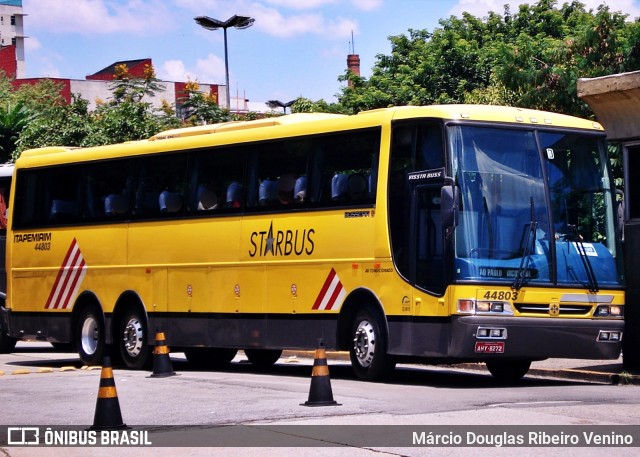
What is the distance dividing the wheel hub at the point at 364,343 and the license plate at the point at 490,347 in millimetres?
1723

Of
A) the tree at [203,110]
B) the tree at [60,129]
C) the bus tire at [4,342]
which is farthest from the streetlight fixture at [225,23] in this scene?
the bus tire at [4,342]

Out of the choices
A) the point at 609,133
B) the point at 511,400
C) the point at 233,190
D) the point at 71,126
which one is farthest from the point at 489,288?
the point at 71,126

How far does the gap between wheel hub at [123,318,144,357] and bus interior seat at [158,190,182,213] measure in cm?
194

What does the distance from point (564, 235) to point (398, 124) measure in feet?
8.25

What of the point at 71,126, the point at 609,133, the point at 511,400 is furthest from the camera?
the point at 71,126

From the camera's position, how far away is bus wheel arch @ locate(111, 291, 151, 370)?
21.0 m

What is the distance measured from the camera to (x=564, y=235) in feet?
53.5

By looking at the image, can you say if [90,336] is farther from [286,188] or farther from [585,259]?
[585,259]

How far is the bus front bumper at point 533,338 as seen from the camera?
1551 cm

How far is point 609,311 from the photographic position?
16.5 meters

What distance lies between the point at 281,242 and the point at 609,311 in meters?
4.73

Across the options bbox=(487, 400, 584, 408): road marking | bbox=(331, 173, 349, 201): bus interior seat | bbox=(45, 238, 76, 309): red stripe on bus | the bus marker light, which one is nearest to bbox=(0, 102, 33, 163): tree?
bbox=(45, 238, 76, 309): red stripe on bus

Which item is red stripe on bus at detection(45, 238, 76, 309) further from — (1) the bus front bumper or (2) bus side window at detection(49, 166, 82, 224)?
(1) the bus front bumper

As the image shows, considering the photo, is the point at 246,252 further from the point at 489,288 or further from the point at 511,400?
the point at 511,400
